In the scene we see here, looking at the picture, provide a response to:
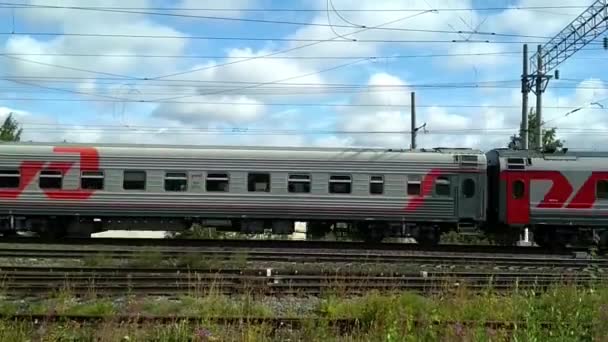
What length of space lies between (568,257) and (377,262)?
6.31 meters

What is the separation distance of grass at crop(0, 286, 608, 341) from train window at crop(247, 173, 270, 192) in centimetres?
1128

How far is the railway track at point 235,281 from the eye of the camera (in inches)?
480

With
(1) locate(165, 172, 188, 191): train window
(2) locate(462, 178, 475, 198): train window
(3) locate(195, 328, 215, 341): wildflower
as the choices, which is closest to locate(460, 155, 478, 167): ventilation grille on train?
(2) locate(462, 178, 475, 198): train window

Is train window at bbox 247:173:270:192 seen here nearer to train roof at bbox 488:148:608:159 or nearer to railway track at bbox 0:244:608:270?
railway track at bbox 0:244:608:270

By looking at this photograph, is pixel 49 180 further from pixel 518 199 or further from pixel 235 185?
pixel 518 199

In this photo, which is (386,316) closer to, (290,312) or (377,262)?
(290,312)

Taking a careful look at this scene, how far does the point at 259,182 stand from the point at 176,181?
2876 mm

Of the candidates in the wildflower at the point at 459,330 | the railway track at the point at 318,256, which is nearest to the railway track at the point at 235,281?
the railway track at the point at 318,256

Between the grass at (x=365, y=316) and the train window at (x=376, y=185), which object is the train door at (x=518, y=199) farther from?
the grass at (x=365, y=316)

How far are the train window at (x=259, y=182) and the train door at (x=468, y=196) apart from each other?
670 centimetres

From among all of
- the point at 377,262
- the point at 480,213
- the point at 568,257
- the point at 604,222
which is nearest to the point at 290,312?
the point at 377,262

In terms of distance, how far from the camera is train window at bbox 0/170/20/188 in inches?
892

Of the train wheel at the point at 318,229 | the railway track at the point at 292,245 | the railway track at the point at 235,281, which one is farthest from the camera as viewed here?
the train wheel at the point at 318,229

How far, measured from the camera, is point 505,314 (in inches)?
363
